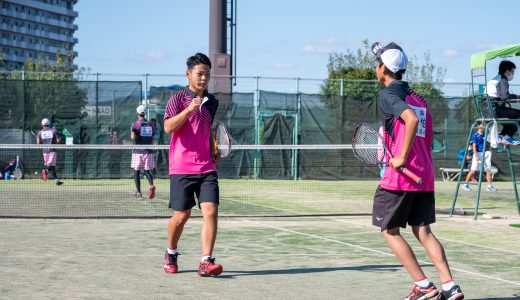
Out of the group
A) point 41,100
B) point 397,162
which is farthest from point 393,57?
point 41,100

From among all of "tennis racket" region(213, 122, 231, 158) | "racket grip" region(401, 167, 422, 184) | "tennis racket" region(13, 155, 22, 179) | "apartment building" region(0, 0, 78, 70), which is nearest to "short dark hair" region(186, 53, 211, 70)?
"tennis racket" region(213, 122, 231, 158)

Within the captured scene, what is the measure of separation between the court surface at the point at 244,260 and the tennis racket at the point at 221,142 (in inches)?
40.9

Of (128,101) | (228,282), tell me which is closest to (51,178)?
(128,101)

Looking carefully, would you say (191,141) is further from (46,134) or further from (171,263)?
(46,134)

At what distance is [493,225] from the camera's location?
12328 millimetres

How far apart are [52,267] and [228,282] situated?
5.52ft

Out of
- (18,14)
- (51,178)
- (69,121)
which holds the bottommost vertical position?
(51,178)

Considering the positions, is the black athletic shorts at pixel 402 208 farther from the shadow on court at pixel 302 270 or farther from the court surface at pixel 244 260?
the shadow on court at pixel 302 270

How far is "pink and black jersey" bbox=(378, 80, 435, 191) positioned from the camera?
6.16 meters

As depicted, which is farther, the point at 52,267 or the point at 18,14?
the point at 18,14

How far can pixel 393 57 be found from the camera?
6246mm

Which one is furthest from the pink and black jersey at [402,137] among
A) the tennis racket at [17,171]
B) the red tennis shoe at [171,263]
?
the tennis racket at [17,171]

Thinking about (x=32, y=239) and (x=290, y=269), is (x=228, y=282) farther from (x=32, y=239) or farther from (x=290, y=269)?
(x=32, y=239)

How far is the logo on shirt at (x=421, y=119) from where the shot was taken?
6.19 m
